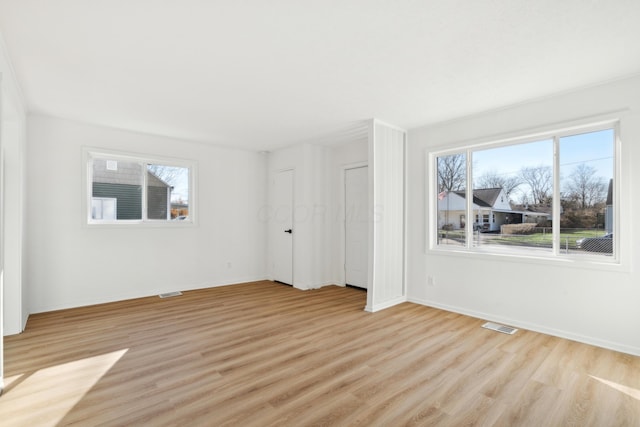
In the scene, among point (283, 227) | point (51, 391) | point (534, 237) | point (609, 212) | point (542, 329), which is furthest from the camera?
point (283, 227)

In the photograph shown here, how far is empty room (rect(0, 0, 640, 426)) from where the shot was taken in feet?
7.06

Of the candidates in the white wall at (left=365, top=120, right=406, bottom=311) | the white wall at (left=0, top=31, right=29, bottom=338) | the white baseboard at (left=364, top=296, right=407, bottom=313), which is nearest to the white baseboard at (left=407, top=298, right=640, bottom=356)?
the white baseboard at (left=364, top=296, right=407, bottom=313)

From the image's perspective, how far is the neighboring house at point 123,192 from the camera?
184 inches

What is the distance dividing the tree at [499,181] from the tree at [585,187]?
1.71 ft

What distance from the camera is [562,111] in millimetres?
3352

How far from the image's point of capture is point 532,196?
12.2 feet

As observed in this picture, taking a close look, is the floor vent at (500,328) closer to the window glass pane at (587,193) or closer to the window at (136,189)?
the window glass pane at (587,193)

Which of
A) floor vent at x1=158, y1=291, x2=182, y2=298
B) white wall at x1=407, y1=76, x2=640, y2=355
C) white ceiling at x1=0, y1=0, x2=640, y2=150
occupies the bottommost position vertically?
floor vent at x1=158, y1=291, x2=182, y2=298

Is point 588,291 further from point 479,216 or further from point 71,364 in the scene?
point 71,364

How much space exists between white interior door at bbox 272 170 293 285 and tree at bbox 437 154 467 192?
8.72ft

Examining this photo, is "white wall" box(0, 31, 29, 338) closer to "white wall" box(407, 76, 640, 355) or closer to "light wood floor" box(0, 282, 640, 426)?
"light wood floor" box(0, 282, 640, 426)

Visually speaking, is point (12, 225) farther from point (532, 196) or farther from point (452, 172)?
point (532, 196)

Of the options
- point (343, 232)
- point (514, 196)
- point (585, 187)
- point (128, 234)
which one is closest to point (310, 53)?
point (514, 196)

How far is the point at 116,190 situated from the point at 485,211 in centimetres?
530
